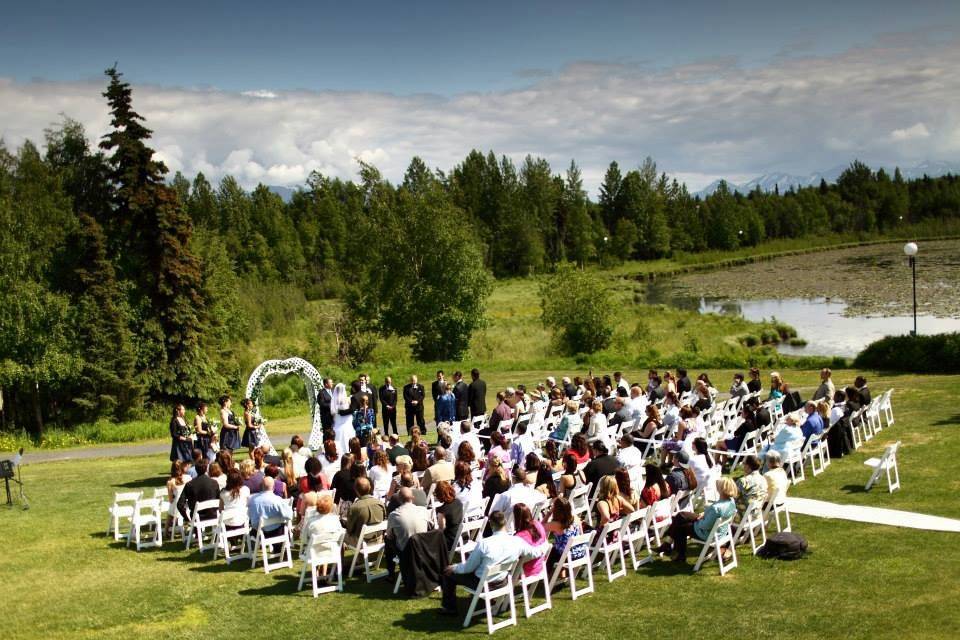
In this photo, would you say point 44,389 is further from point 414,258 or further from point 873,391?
point 873,391

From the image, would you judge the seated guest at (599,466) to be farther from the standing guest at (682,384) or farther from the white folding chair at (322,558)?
the standing guest at (682,384)

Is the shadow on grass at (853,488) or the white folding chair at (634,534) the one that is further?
the shadow on grass at (853,488)

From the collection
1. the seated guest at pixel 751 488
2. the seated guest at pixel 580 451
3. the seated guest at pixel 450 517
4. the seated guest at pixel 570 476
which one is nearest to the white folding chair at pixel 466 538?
the seated guest at pixel 450 517

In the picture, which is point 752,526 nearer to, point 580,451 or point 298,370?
point 580,451

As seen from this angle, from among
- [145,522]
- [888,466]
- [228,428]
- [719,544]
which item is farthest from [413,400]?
[719,544]

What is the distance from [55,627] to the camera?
9.23 metres

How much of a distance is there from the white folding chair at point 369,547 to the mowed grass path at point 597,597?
8.4 inches

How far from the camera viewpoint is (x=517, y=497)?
10391 millimetres

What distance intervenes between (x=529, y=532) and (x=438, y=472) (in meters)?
2.98

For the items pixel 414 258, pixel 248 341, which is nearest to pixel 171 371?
pixel 248 341

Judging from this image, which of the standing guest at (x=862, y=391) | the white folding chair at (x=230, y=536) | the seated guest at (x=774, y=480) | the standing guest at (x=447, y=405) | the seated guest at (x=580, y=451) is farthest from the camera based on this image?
the standing guest at (x=447, y=405)

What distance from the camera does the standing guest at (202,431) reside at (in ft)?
54.3

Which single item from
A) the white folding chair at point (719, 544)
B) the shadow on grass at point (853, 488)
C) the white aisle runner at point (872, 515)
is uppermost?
the white folding chair at point (719, 544)

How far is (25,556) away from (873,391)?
19.6 m
